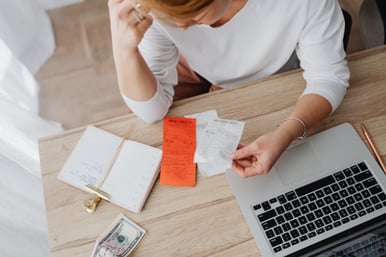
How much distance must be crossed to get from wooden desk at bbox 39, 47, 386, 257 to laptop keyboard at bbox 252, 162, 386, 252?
0.19ft

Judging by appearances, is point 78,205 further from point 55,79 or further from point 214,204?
point 55,79

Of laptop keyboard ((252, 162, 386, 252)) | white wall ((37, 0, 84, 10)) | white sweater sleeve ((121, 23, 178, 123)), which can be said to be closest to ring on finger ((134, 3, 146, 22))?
white sweater sleeve ((121, 23, 178, 123))

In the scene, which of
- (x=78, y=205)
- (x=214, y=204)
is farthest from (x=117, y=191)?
(x=214, y=204)

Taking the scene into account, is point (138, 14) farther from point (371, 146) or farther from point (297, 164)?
point (371, 146)

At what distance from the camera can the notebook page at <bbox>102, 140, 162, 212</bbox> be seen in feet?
3.11

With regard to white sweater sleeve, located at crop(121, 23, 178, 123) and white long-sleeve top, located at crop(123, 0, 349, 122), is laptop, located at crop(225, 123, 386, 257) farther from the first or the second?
white sweater sleeve, located at crop(121, 23, 178, 123)

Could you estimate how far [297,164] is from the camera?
3.22 ft

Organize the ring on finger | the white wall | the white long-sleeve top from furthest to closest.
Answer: the white wall, the white long-sleeve top, the ring on finger

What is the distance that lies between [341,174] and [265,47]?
0.35m

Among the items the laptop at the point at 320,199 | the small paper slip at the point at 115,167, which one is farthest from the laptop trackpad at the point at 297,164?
the small paper slip at the point at 115,167

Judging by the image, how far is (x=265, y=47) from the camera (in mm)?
1058

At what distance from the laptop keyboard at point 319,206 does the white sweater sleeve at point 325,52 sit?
0.18m

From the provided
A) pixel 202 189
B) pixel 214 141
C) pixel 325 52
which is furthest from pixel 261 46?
pixel 202 189

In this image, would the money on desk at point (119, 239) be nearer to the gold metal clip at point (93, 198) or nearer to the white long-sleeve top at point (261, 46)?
the gold metal clip at point (93, 198)
